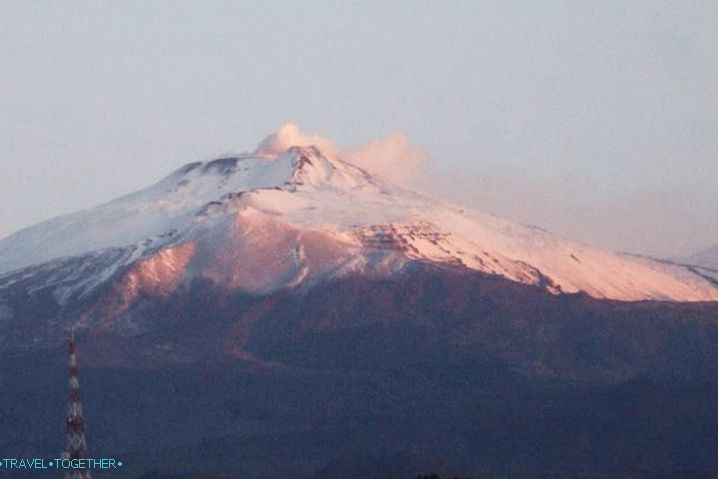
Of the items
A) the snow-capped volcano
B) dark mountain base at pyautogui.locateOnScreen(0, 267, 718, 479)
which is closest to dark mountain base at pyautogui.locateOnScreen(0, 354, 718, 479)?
dark mountain base at pyautogui.locateOnScreen(0, 267, 718, 479)

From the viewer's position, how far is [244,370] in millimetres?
155875

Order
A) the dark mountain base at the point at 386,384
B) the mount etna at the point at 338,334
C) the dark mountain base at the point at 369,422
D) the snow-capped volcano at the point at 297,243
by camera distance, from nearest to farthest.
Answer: the dark mountain base at the point at 369,422 < the dark mountain base at the point at 386,384 < the mount etna at the point at 338,334 < the snow-capped volcano at the point at 297,243

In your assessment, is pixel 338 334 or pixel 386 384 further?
pixel 338 334

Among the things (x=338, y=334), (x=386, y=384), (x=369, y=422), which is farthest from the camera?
(x=338, y=334)

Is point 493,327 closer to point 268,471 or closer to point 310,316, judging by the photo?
point 310,316

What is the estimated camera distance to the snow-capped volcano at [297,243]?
169 metres

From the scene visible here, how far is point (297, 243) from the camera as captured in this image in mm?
169125

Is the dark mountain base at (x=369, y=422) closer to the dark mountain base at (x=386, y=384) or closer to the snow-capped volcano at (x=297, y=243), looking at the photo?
the dark mountain base at (x=386, y=384)

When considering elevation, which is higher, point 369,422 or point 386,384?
point 386,384

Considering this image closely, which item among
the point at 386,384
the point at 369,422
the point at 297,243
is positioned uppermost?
the point at 297,243

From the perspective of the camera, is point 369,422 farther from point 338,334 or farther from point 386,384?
point 338,334

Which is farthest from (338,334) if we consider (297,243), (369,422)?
(369,422)

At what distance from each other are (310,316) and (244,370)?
389 inches

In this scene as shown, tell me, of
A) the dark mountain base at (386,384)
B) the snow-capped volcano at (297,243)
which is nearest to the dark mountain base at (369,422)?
the dark mountain base at (386,384)
